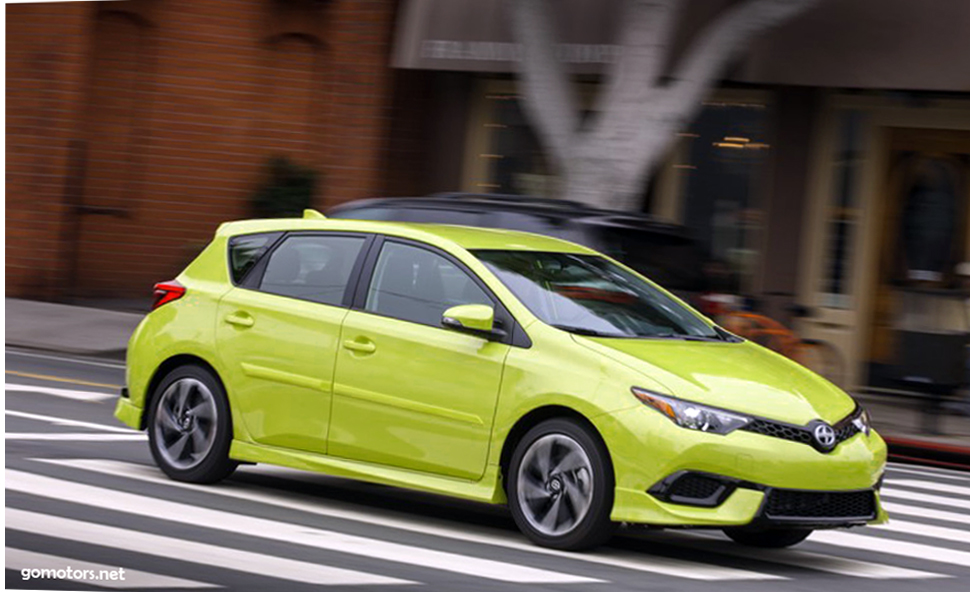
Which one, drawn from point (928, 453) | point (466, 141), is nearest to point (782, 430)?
point (928, 453)

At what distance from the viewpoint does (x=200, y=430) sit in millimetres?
9164

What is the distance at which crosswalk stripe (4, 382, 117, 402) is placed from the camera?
13.8 meters

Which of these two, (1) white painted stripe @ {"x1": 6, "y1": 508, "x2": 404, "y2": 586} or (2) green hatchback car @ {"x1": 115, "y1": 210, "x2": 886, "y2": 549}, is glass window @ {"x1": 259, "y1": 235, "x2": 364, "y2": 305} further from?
(1) white painted stripe @ {"x1": 6, "y1": 508, "x2": 404, "y2": 586}

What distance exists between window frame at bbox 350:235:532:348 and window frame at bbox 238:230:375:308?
0.03m

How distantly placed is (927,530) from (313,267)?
384 cm

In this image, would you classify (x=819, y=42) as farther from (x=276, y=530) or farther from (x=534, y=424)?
(x=276, y=530)

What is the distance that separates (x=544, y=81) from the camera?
1689 cm

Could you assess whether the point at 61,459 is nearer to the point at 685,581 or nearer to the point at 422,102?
the point at 685,581

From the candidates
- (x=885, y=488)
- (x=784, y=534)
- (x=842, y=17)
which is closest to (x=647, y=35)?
(x=842, y=17)

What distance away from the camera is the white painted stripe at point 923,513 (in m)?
10.4

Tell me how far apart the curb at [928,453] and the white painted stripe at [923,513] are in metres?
3.71

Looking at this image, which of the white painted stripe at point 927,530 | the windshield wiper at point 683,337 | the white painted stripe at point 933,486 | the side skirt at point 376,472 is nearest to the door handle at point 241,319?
the side skirt at point 376,472

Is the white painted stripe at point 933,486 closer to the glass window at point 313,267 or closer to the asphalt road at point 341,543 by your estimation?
the asphalt road at point 341,543

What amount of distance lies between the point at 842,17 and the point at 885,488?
7.75 meters
